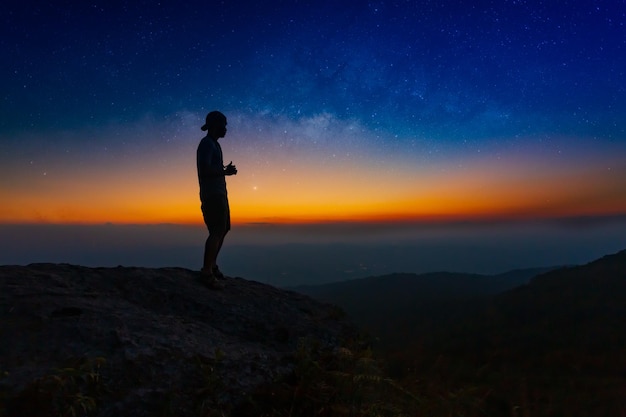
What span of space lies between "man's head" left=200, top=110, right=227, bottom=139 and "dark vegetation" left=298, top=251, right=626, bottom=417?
18.2 ft

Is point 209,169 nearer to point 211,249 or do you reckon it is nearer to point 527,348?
point 211,249

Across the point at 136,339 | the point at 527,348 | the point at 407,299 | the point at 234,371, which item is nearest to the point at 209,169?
the point at 136,339

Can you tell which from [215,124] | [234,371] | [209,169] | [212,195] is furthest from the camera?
[215,124]

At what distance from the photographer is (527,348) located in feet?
66.8

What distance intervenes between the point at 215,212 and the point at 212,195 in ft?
1.22

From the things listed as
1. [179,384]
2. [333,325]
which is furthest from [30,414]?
[333,325]

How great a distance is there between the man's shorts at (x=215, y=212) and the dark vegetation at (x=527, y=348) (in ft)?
13.3

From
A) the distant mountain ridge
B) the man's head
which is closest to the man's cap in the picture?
the man's head

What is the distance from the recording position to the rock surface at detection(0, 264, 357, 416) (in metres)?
3.14

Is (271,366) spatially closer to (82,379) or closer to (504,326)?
(82,379)

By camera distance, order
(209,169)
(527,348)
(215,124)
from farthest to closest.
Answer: (527,348) < (215,124) < (209,169)

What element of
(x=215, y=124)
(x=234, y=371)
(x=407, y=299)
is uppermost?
(x=215, y=124)

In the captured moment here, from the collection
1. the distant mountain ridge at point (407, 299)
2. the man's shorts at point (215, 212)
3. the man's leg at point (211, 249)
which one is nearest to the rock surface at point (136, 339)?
the man's leg at point (211, 249)

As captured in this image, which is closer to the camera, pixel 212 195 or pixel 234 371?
pixel 234 371
